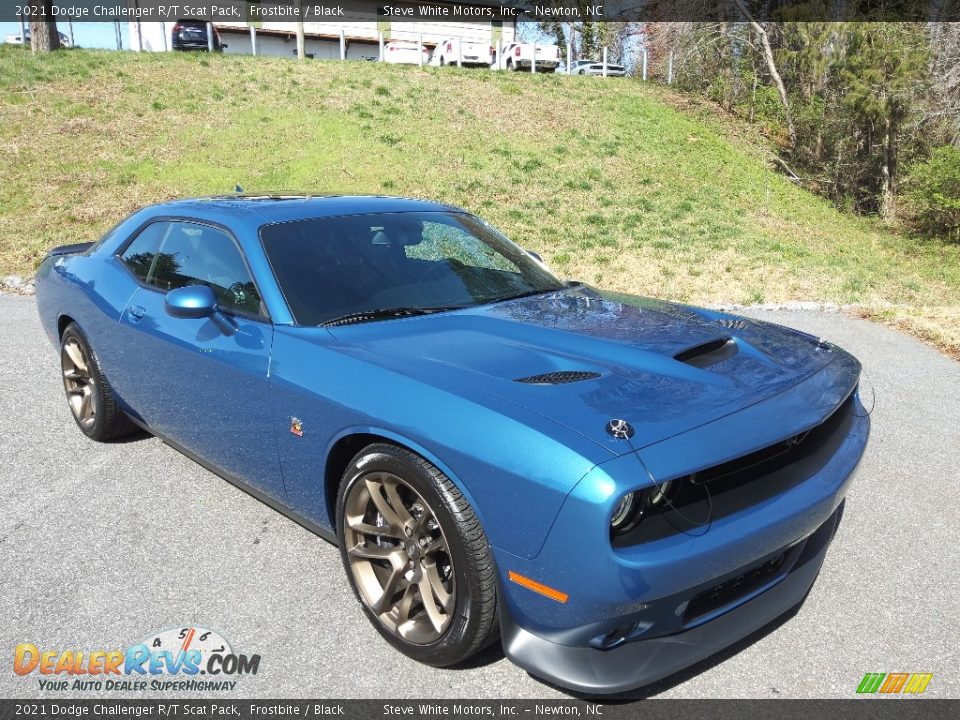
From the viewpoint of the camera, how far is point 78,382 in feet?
15.4

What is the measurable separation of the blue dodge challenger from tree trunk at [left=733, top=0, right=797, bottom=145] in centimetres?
1900

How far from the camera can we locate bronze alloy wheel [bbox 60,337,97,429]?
14.9ft

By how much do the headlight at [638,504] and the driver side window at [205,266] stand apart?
5.77 feet

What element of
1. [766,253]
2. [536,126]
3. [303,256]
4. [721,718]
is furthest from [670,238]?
[721,718]

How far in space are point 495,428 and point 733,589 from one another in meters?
A: 0.92

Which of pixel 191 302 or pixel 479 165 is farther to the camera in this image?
pixel 479 165

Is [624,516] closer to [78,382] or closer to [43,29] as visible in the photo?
[78,382]

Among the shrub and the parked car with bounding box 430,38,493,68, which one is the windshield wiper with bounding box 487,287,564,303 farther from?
the parked car with bounding box 430,38,493,68

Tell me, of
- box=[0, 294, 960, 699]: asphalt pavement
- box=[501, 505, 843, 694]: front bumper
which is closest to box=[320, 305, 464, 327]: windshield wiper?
box=[0, 294, 960, 699]: asphalt pavement

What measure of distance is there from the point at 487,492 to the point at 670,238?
38.5 feet

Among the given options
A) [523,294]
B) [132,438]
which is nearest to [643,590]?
[523,294]

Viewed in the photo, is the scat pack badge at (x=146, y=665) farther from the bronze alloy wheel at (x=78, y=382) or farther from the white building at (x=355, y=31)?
the white building at (x=355, y=31)

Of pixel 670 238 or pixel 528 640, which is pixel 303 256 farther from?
pixel 670 238

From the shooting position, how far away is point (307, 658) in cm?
258
